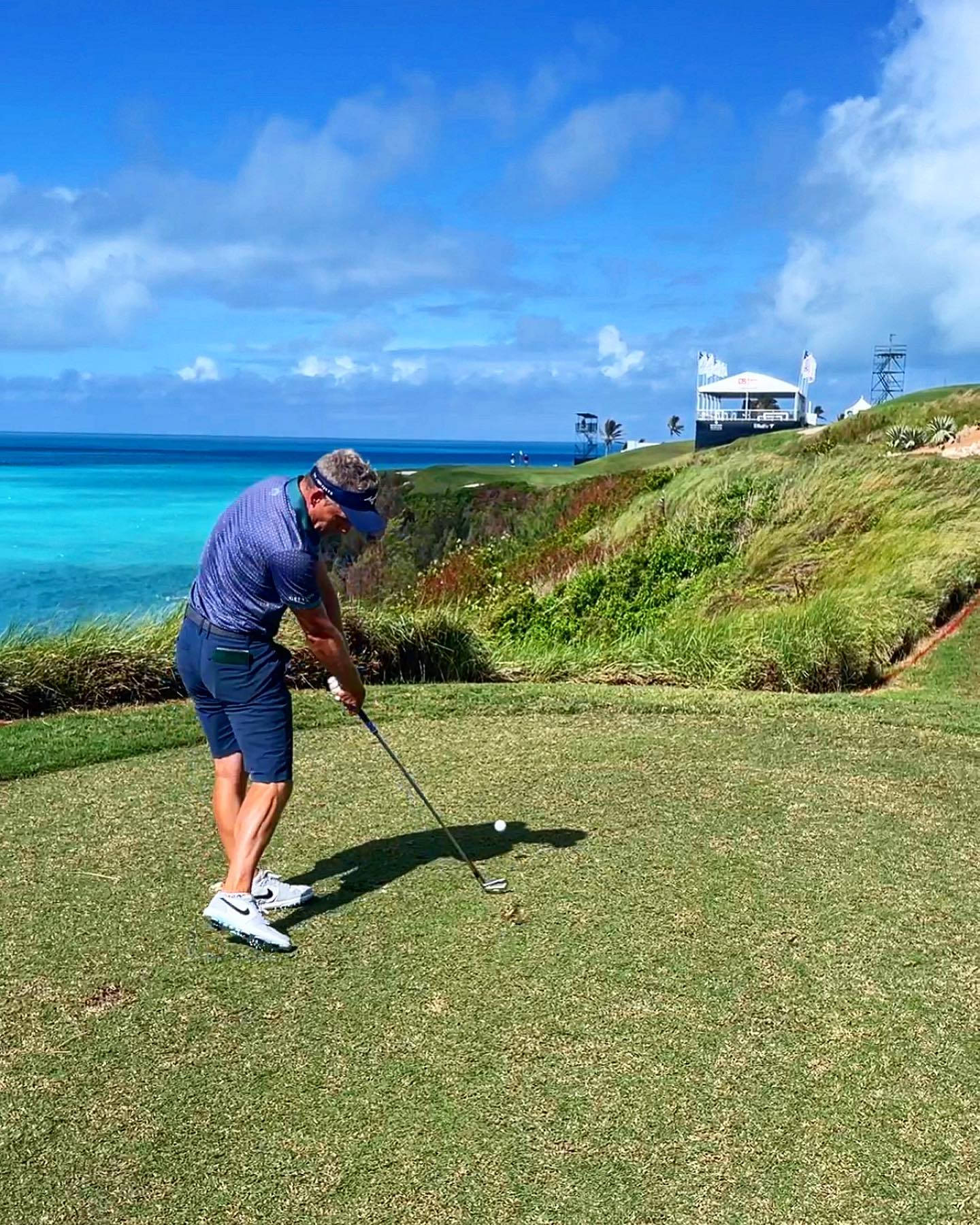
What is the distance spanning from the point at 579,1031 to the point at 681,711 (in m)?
5.18

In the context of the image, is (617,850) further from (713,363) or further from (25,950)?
(713,363)

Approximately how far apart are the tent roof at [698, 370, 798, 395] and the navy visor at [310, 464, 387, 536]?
2848 inches

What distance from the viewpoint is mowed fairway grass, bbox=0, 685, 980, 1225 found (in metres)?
3.42

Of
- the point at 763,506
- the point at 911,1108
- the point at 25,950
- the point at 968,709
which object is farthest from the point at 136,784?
the point at 763,506

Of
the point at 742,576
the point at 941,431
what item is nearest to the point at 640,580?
the point at 742,576

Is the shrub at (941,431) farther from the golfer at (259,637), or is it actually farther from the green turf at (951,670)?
the golfer at (259,637)

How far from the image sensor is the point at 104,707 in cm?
939

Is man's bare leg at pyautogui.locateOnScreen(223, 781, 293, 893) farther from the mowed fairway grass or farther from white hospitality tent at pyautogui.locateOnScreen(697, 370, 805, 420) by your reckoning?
white hospitality tent at pyautogui.locateOnScreen(697, 370, 805, 420)

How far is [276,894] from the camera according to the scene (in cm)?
529

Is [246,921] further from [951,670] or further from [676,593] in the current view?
[676,593]

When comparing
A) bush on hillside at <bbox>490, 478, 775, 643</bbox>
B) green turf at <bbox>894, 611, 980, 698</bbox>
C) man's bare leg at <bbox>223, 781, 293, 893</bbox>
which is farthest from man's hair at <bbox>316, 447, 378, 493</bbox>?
bush on hillside at <bbox>490, 478, 775, 643</bbox>

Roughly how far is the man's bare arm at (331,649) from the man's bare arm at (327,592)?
0.07 m

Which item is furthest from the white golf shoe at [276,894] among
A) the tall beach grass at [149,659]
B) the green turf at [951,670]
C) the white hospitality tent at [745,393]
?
Answer: the white hospitality tent at [745,393]

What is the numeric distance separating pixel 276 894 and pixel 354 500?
1800mm
